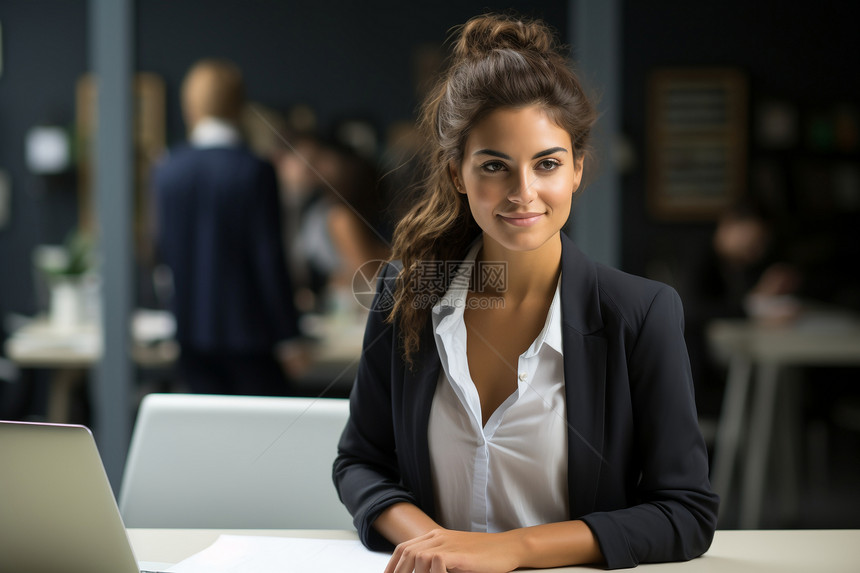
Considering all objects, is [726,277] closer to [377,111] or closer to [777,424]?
[777,424]

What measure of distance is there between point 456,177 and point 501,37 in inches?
5.6

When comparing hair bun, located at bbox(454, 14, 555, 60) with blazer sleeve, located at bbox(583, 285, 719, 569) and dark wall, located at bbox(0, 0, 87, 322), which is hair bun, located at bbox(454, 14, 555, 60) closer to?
blazer sleeve, located at bbox(583, 285, 719, 569)

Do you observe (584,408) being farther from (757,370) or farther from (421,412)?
(757,370)

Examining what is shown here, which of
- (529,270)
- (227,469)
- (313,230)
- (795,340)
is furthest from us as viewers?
(313,230)

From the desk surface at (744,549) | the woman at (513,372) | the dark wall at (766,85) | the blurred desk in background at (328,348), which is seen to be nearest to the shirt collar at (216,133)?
the blurred desk in background at (328,348)

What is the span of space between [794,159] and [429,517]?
3.54 m

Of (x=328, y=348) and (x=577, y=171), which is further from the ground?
(x=577, y=171)

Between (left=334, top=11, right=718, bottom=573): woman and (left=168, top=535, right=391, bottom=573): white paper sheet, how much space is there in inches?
1.1

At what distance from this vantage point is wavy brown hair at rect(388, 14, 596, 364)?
805 mm

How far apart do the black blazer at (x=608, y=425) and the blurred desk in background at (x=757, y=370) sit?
5.87 ft

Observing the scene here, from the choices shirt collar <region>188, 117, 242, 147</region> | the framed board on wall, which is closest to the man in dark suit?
shirt collar <region>188, 117, 242, 147</region>

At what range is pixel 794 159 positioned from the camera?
3.88m

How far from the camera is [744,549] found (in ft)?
2.74

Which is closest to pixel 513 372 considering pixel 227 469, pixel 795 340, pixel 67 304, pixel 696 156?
pixel 227 469
